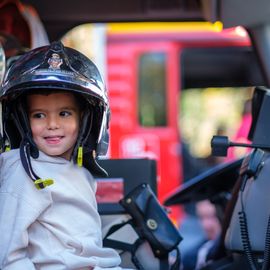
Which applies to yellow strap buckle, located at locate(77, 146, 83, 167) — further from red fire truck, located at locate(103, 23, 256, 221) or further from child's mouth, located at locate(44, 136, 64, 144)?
red fire truck, located at locate(103, 23, 256, 221)

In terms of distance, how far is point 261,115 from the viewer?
108 inches

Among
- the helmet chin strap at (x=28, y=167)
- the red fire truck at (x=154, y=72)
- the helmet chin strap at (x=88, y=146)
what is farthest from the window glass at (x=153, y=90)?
the helmet chin strap at (x=28, y=167)

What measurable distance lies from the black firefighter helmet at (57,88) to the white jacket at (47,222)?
0.09 metres

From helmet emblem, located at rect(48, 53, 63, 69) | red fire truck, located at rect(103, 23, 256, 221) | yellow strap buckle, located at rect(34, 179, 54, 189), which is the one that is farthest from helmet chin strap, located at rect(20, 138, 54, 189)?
red fire truck, located at rect(103, 23, 256, 221)

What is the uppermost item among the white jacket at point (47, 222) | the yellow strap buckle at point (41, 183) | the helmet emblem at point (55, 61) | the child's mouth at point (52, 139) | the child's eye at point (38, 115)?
the helmet emblem at point (55, 61)

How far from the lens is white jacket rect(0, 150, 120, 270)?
7.79 feet

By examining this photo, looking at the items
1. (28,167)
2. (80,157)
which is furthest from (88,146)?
(28,167)

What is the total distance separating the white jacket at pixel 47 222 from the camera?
2.37 metres

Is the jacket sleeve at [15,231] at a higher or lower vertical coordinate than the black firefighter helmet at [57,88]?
lower

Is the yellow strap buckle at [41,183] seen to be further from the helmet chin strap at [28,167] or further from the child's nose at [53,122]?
the child's nose at [53,122]

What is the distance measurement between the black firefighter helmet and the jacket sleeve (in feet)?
0.65

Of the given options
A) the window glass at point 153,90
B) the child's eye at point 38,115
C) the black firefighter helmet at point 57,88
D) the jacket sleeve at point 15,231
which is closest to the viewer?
the jacket sleeve at point 15,231

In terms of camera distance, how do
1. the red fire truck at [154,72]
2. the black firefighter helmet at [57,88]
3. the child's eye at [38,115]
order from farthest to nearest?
1. the red fire truck at [154,72]
2. the child's eye at [38,115]
3. the black firefighter helmet at [57,88]

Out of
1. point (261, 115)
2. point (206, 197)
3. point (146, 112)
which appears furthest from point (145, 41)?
point (261, 115)
